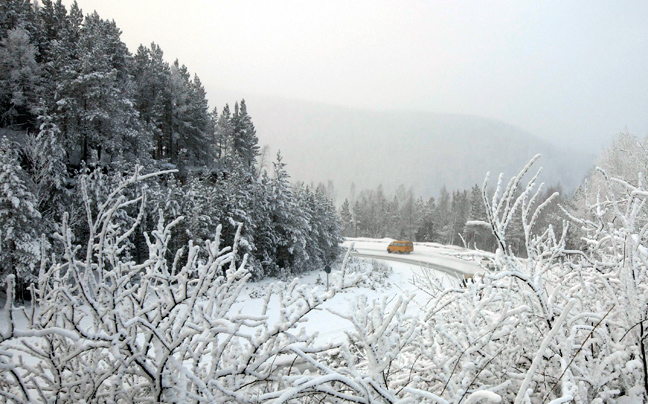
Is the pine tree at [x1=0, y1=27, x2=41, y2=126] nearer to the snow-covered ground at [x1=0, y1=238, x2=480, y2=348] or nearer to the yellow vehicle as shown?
the snow-covered ground at [x1=0, y1=238, x2=480, y2=348]

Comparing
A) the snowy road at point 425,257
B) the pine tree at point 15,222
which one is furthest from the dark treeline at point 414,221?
the pine tree at point 15,222

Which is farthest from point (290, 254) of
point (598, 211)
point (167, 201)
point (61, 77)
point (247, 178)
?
point (598, 211)

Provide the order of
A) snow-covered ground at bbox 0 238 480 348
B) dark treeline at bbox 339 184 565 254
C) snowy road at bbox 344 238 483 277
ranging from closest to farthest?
snow-covered ground at bbox 0 238 480 348 → snowy road at bbox 344 238 483 277 → dark treeline at bbox 339 184 565 254

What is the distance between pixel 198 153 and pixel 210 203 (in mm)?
19909

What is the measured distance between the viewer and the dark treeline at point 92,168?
14284mm

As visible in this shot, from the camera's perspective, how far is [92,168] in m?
22.9

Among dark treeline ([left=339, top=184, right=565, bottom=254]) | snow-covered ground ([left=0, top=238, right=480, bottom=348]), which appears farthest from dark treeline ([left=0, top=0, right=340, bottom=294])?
dark treeline ([left=339, top=184, right=565, bottom=254])

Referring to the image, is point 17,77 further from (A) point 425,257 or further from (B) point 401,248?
(A) point 425,257

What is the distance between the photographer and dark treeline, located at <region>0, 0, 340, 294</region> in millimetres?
14284

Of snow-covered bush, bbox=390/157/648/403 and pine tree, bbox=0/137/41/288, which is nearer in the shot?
snow-covered bush, bbox=390/157/648/403

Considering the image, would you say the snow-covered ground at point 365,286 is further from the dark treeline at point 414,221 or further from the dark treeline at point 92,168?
the dark treeline at point 414,221

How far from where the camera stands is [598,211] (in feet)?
10.2

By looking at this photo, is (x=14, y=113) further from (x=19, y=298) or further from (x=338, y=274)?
(x=338, y=274)

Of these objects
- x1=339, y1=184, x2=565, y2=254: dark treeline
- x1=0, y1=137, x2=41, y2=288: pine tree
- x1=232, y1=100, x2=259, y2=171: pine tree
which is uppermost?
x1=232, y1=100, x2=259, y2=171: pine tree
